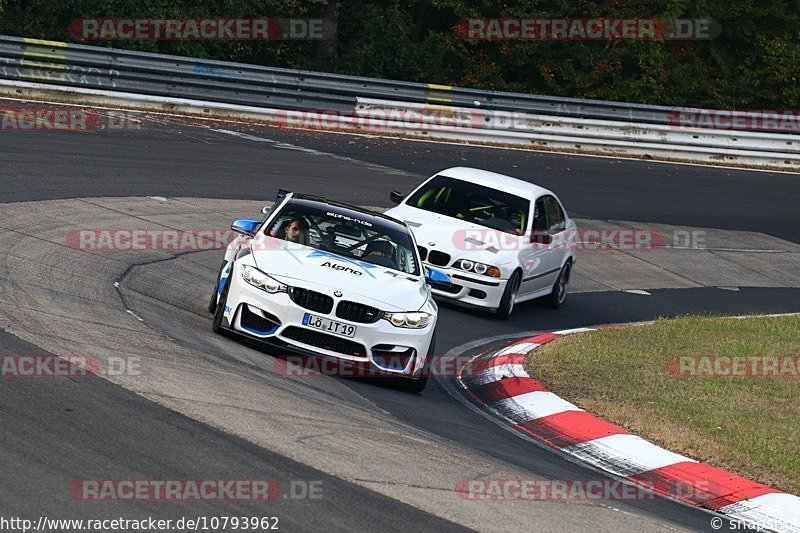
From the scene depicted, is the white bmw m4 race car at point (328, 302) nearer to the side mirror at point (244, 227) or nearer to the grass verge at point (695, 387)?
the side mirror at point (244, 227)

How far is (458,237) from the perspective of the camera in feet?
48.0

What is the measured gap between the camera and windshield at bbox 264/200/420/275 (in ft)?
35.8

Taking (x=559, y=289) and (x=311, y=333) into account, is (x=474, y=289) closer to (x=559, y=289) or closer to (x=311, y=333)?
(x=559, y=289)

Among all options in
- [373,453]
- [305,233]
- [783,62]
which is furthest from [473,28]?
[373,453]

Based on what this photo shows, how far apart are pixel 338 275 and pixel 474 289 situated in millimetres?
4530

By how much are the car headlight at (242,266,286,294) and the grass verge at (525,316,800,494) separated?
8.76 feet

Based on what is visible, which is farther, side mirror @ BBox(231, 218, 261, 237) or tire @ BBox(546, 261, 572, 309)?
tire @ BBox(546, 261, 572, 309)

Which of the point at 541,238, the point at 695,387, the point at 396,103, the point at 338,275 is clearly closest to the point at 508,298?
the point at 541,238

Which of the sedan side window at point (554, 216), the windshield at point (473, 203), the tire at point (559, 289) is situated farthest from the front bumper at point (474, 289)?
the tire at point (559, 289)

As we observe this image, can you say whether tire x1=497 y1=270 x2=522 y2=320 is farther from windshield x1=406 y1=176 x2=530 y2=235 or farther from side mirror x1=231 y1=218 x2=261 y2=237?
side mirror x1=231 y1=218 x2=261 y2=237

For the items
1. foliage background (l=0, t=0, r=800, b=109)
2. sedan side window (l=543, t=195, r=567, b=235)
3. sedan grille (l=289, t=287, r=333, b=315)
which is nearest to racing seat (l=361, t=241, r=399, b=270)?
sedan grille (l=289, t=287, r=333, b=315)

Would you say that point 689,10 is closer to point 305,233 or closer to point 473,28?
point 473,28

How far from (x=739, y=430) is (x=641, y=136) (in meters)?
20.9

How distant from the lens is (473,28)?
33.9m
